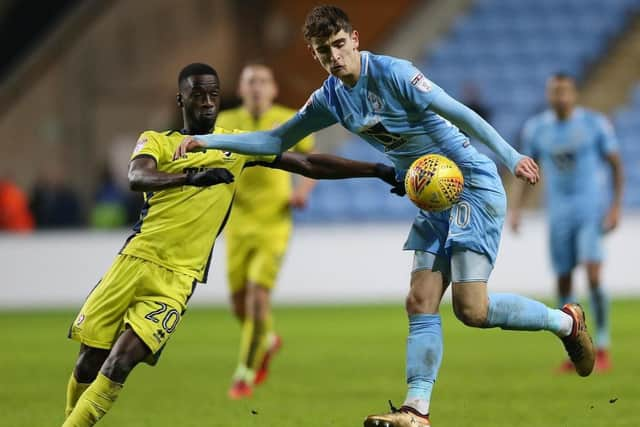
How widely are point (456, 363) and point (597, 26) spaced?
43.8ft

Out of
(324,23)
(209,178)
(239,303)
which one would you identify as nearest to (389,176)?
(324,23)

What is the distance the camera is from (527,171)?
588 cm

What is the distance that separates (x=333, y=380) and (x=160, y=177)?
395 cm

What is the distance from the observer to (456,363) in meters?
10.6

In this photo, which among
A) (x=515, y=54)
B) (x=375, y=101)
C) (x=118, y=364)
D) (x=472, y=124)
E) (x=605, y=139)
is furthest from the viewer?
(x=515, y=54)

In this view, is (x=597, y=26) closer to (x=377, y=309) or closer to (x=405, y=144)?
(x=377, y=309)

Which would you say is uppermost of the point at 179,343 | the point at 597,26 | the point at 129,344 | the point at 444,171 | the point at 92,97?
the point at 597,26

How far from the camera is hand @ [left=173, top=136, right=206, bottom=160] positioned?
6184 millimetres

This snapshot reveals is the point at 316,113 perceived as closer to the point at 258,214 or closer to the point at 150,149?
the point at 150,149

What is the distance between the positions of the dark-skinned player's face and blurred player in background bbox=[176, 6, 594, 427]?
7.8 inches

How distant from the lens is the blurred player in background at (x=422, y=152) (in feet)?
20.3

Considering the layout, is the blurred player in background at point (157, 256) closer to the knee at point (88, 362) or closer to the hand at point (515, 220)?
the knee at point (88, 362)

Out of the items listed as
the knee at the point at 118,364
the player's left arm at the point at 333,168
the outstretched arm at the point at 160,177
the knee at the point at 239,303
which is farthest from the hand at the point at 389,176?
the knee at the point at 239,303

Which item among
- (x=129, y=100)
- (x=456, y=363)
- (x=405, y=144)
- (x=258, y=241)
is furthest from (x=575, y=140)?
(x=129, y=100)
